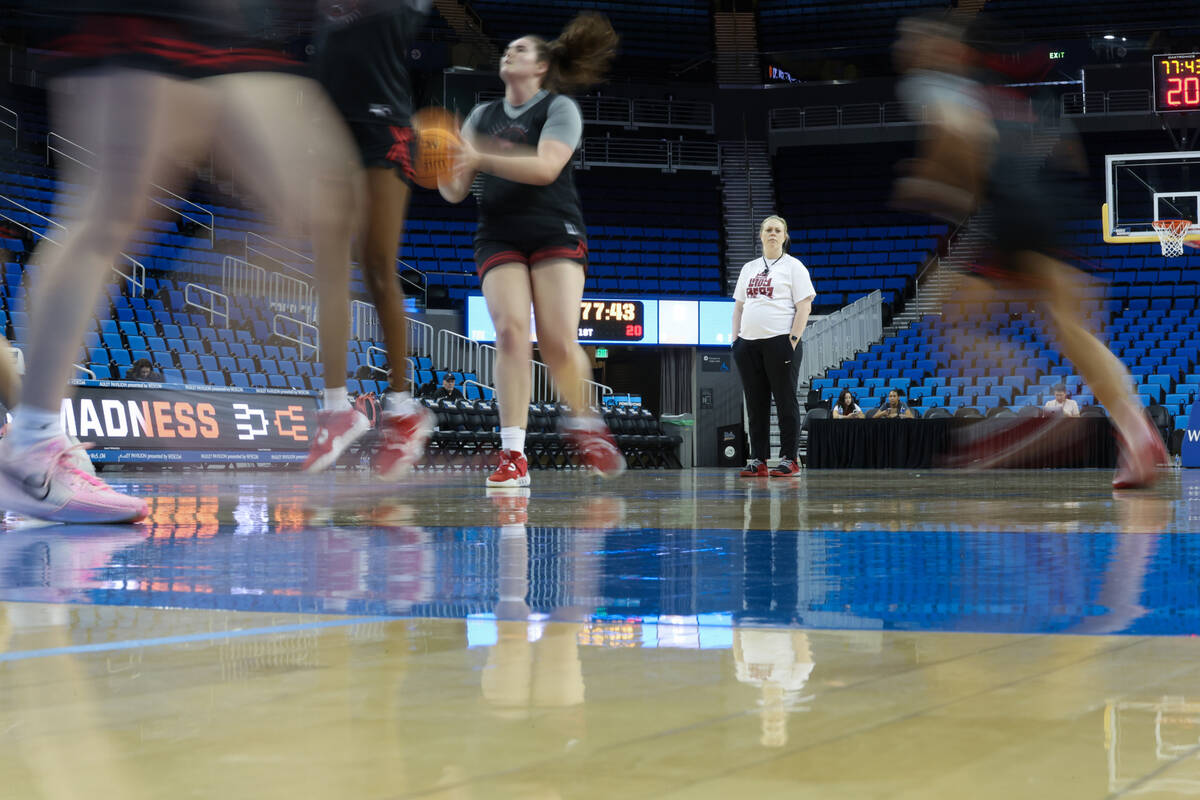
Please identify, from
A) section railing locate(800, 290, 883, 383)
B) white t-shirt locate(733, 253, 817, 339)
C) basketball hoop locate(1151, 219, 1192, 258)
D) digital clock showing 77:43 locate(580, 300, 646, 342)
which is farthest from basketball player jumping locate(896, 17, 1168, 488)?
digital clock showing 77:43 locate(580, 300, 646, 342)

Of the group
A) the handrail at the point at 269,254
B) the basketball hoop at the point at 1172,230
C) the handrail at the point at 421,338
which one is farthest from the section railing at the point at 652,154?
the basketball hoop at the point at 1172,230

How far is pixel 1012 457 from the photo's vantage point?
36.0ft

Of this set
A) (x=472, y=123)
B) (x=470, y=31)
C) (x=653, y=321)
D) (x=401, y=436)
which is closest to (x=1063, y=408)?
(x=653, y=321)

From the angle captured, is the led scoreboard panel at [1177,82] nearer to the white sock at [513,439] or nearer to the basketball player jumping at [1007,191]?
the basketball player jumping at [1007,191]

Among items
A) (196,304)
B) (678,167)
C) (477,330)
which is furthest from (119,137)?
(678,167)

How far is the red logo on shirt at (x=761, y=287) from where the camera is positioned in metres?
5.92

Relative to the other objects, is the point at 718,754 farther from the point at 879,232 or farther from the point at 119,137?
the point at 879,232

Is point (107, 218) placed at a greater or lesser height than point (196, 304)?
lesser

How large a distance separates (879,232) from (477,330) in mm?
6892

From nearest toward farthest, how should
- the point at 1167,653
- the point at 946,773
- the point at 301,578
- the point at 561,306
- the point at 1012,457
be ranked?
the point at 946,773 → the point at 1167,653 → the point at 301,578 → the point at 561,306 → the point at 1012,457

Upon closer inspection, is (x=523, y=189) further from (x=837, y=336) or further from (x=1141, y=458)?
(x=837, y=336)

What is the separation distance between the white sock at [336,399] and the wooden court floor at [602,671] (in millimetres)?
1116

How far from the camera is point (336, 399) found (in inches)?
108

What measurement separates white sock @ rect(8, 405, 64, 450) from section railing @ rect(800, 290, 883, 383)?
15.6 meters
